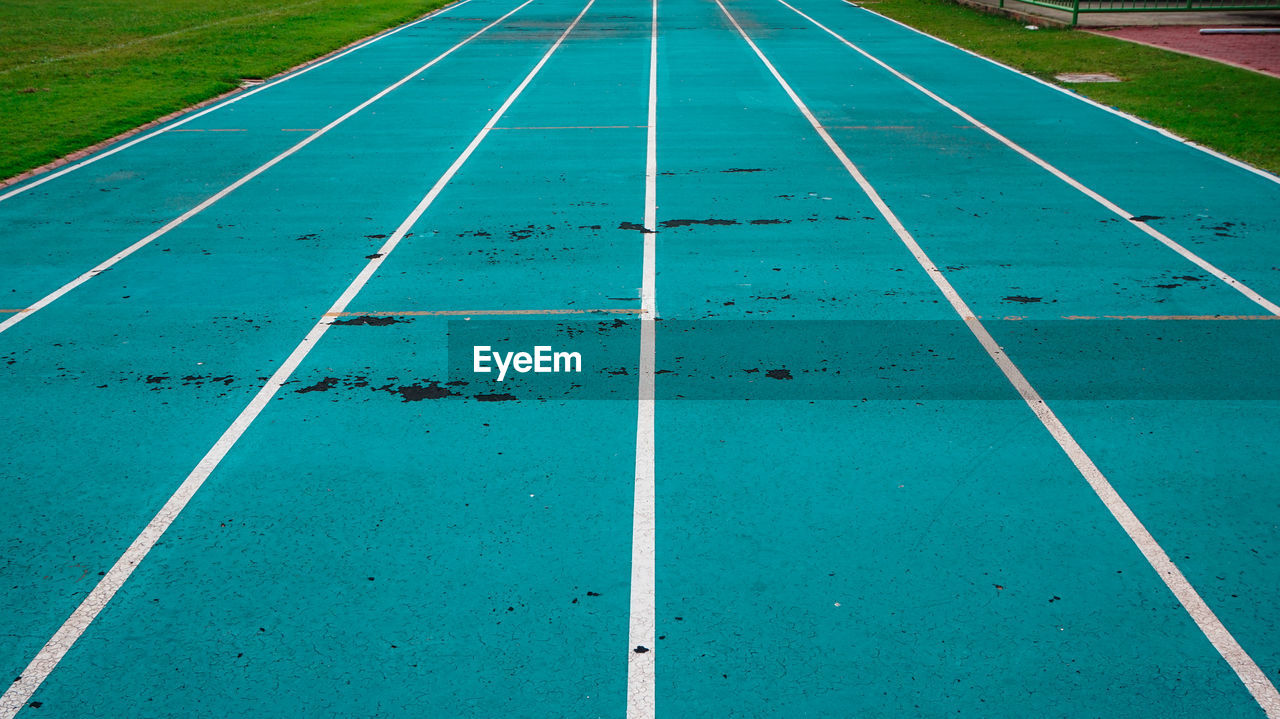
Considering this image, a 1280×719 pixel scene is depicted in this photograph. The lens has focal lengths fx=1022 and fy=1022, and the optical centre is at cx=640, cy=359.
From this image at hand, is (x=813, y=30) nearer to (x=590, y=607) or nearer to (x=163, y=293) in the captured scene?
(x=163, y=293)

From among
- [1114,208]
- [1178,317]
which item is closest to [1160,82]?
[1114,208]

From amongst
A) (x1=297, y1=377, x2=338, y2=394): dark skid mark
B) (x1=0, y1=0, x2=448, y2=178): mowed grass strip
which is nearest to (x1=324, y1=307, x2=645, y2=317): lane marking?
(x1=297, y1=377, x2=338, y2=394): dark skid mark

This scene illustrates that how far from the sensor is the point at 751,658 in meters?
4.30

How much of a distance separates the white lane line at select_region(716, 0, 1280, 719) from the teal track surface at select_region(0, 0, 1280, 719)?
0.11 feet

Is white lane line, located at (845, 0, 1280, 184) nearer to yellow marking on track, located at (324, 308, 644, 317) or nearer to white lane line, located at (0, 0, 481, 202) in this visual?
yellow marking on track, located at (324, 308, 644, 317)

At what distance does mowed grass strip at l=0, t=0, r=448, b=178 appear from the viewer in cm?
1617

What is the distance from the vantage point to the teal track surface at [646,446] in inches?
169

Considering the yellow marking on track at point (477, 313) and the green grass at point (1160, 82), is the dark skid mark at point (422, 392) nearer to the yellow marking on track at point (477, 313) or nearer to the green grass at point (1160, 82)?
the yellow marking on track at point (477, 313)

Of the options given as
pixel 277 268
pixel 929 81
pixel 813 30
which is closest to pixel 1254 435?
pixel 277 268

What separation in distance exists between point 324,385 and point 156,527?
6.03ft

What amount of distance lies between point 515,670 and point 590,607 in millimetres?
524

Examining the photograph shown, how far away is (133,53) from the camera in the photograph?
24.4 metres

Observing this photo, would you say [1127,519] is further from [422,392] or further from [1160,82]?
[1160,82]

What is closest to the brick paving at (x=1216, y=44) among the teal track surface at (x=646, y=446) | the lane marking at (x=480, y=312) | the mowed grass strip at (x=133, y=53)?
the teal track surface at (x=646, y=446)
